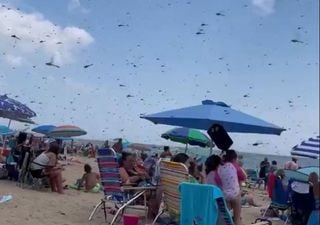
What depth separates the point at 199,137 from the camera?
45.6 feet

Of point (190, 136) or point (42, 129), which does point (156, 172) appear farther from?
point (42, 129)

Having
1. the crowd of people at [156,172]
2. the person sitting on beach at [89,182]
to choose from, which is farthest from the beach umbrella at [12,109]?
the person sitting on beach at [89,182]

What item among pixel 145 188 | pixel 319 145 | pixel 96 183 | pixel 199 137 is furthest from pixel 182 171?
pixel 199 137

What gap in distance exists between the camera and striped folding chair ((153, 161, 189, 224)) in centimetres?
516

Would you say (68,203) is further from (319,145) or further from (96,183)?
(319,145)

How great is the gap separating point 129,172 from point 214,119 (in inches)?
57.0

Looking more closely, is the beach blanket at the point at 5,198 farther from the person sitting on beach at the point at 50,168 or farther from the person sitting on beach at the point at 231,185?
the person sitting on beach at the point at 231,185

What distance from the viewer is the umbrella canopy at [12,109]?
11.2 metres

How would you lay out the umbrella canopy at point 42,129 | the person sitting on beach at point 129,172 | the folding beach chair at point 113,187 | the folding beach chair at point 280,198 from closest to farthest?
the folding beach chair at point 113,187 < the person sitting on beach at point 129,172 < the folding beach chair at point 280,198 < the umbrella canopy at point 42,129

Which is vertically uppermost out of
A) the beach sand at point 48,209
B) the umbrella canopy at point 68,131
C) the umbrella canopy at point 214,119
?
the umbrella canopy at point 68,131

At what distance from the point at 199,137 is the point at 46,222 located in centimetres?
870

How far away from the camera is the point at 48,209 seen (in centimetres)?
652

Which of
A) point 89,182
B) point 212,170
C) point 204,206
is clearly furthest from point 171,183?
point 89,182

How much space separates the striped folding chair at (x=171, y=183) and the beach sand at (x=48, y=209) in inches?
30.0
